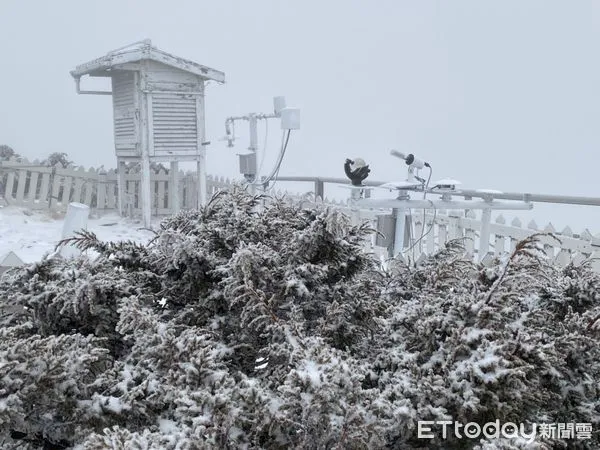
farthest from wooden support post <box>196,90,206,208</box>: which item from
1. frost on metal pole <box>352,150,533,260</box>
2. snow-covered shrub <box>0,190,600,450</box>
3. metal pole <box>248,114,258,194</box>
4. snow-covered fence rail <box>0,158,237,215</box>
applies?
snow-covered shrub <box>0,190,600,450</box>

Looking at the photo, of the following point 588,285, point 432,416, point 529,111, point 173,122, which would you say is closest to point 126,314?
point 432,416

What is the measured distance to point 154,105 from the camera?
8875 millimetres

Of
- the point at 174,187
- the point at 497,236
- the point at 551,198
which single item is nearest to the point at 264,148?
the point at 497,236

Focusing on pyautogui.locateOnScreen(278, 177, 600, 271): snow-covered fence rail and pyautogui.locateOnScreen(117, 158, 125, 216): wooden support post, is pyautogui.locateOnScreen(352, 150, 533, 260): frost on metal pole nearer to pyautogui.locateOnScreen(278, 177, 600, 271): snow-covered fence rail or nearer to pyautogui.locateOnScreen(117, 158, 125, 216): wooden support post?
pyautogui.locateOnScreen(278, 177, 600, 271): snow-covered fence rail

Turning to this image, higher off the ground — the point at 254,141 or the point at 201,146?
the point at 201,146

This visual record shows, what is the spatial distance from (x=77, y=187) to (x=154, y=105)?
2456 mm

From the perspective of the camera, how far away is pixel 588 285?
4.67 ft

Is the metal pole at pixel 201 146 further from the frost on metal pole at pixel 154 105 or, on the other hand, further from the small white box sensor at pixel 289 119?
the small white box sensor at pixel 289 119

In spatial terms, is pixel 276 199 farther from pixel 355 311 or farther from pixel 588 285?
pixel 588 285

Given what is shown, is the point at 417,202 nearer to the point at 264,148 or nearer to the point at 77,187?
the point at 264,148

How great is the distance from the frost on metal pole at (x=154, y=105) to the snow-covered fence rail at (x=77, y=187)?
0.87 m

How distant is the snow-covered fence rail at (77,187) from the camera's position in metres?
9.70

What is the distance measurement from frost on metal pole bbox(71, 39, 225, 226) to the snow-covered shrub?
751 cm

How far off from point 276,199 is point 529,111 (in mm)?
31755
